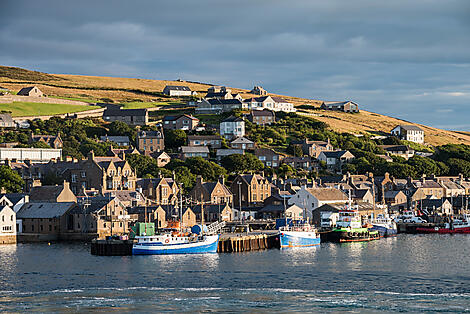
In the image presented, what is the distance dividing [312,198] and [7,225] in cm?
4466

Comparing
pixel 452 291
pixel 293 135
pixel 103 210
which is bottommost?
pixel 452 291

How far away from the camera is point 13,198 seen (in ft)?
344

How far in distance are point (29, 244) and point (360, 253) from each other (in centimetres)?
3996

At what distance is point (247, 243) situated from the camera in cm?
8938

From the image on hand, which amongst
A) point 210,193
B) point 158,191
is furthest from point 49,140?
point 210,193

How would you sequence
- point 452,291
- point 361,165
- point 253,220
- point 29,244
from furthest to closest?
point 361,165, point 253,220, point 29,244, point 452,291

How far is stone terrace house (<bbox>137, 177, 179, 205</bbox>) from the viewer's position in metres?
120

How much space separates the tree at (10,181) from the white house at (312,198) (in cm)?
4118

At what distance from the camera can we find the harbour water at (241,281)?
173 ft

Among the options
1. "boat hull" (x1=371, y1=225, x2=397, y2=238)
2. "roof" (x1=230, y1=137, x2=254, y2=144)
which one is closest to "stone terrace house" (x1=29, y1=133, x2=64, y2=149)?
"roof" (x1=230, y1=137, x2=254, y2=144)

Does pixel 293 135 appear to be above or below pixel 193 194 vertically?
above

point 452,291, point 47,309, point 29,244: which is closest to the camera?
point 47,309

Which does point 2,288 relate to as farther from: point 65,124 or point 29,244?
point 65,124

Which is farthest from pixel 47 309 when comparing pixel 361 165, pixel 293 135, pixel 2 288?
pixel 293 135
